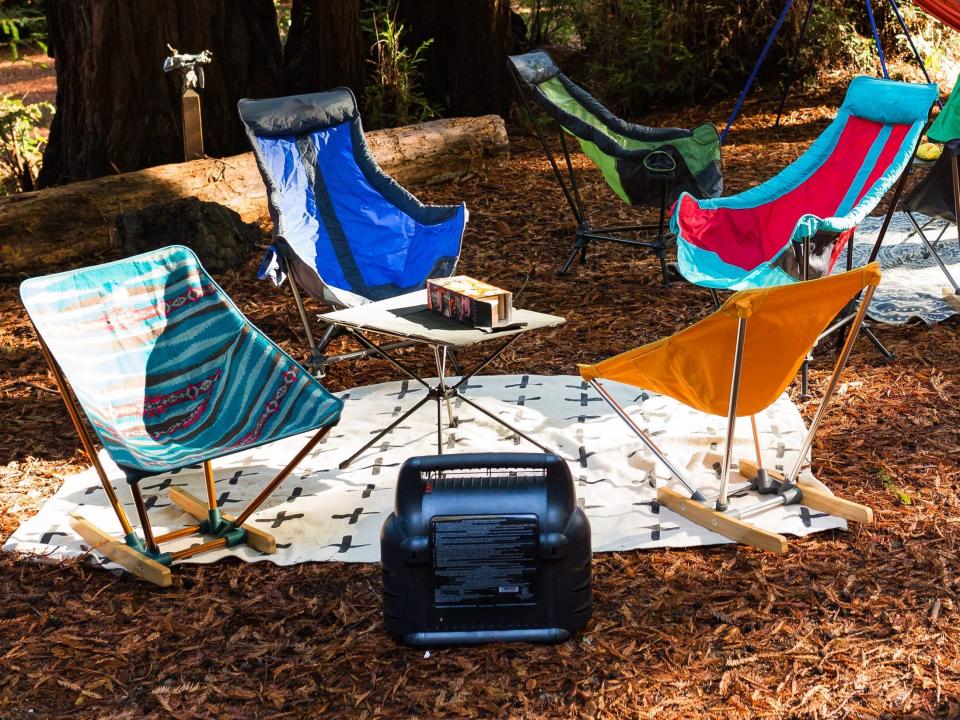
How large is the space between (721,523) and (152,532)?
159cm

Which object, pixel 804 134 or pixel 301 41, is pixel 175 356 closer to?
pixel 301 41

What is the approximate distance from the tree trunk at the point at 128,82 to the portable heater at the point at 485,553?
4335 millimetres

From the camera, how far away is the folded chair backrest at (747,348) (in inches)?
114

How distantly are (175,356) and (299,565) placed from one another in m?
0.76

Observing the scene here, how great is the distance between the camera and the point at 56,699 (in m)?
2.62

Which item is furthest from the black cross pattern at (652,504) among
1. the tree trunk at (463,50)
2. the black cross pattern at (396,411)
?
the tree trunk at (463,50)

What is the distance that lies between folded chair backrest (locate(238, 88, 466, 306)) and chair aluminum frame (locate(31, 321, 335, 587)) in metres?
1.30

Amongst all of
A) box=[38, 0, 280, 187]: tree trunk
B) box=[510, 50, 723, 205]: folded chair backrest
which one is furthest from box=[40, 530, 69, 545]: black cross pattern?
box=[38, 0, 280, 187]: tree trunk

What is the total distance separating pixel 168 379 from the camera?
339 centimetres

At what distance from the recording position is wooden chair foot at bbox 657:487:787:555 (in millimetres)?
3068

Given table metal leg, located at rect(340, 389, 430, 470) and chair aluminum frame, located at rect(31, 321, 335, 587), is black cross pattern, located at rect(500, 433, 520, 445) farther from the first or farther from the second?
chair aluminum frame, located at rect(31, 321, 335, 587)

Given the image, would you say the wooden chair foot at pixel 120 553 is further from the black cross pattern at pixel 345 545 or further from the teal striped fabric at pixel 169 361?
the black cross pattern at pixel 345 545

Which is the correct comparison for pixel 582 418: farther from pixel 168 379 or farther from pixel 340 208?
pixel 340 208

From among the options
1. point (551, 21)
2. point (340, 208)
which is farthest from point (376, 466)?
point (551, 21)
